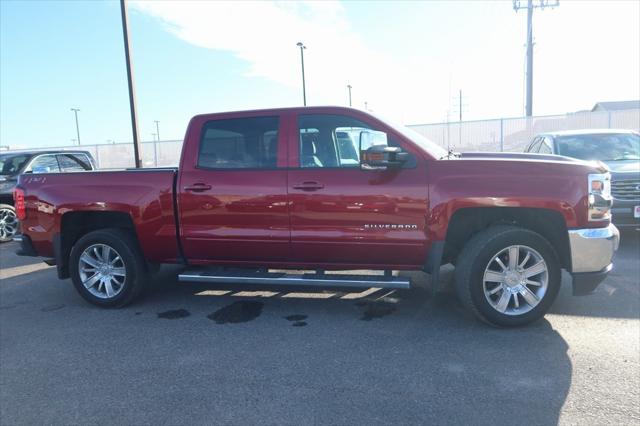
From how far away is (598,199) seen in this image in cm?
389

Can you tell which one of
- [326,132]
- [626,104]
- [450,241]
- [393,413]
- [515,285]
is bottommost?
[393,413]

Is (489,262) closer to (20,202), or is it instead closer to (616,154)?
(20,202)

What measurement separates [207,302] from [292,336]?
1.44 m

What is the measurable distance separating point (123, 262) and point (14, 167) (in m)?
6.62

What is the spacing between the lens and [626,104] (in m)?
50.0

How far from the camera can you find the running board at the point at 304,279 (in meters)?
4.15

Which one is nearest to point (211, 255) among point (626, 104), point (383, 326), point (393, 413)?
point (383, 326)

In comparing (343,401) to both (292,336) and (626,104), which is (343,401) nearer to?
(292,336)

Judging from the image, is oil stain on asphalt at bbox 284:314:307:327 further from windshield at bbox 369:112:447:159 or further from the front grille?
the front grille

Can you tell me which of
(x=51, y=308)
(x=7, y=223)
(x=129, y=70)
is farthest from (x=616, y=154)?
(x=7, y=223)

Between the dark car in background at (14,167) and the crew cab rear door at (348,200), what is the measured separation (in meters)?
7.04

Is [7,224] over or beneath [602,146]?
beneath

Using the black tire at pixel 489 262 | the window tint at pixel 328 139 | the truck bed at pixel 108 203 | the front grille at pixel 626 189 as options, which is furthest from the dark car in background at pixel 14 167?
the front grille at pixel 626 189

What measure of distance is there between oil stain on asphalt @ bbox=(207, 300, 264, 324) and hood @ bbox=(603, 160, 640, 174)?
581 centimetres
